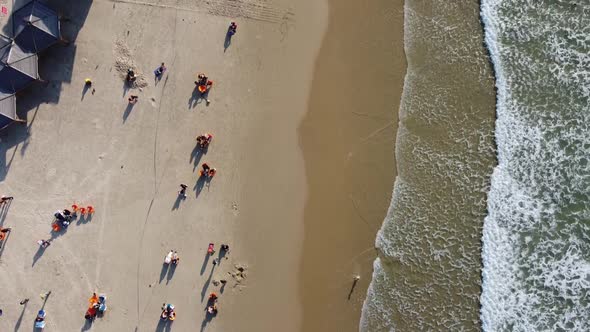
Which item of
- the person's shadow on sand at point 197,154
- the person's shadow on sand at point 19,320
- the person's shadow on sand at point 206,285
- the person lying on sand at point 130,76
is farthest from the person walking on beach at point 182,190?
the person's shadow on sand at point 19,320

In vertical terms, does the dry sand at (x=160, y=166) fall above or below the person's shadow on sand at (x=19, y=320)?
above

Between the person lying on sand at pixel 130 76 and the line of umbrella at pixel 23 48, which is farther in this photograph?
the person lying on sand at pixel 130 76

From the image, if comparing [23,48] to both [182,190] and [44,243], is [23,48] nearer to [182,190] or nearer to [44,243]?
[44,243]

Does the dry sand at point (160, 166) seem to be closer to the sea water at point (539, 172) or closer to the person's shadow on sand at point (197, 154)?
the person's shadow on sand at point (197, 154)

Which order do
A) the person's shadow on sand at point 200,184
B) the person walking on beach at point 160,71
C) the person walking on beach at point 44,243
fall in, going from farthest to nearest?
the person walking on beach at point 160,71 < the person walking on beach at point 44,243 < the person's shadow on sand at point 200,184

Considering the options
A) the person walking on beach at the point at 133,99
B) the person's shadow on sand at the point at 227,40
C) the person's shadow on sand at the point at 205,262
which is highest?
the person's shadow on sand at the point at 227,40

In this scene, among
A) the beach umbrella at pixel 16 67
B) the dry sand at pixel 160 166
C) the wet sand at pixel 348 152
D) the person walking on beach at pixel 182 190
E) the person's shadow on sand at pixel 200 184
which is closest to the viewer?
the wet sand at pixel 348 152
